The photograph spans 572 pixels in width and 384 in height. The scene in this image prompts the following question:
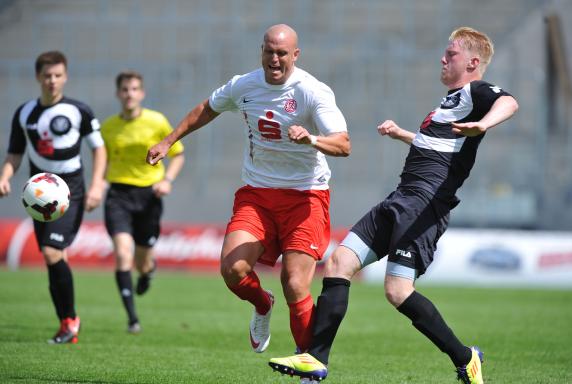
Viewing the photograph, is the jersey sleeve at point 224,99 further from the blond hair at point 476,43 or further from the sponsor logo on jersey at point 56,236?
the sponsor logo on jersey at point 56,236

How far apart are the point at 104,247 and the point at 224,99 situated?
13.1 m

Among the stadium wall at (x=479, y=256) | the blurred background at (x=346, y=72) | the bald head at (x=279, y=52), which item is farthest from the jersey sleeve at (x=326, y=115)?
the blurred background at (x=346, y=72)

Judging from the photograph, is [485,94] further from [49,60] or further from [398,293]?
[49,60]

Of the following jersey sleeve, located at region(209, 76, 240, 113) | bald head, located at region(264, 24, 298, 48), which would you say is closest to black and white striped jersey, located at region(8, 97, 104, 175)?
jersey sleeve, located at region(209, 76, 240, 113)

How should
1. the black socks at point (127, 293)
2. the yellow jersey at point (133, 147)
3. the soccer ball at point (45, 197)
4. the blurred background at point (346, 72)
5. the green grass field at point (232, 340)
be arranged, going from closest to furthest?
the green grass field at point (232, 340), the soccer ball at point (45, 197), the black socks at point (127, 293), the yellow jersey at point (133, 147), the blurred background at point (346, 72)

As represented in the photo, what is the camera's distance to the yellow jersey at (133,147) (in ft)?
34.2

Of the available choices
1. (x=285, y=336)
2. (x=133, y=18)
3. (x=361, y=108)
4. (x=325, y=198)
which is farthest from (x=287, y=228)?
(x=133, y=18)

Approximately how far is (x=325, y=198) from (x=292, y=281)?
0.79 m

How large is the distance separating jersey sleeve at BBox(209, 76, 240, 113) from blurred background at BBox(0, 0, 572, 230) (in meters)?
14.2

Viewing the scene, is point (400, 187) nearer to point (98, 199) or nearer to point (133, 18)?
point (98, 199)

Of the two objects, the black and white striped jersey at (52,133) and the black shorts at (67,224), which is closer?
the black shorts at (67,224)

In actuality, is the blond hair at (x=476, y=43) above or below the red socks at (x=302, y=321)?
above

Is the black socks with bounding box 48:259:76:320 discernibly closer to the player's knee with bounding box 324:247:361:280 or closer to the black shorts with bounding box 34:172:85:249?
the black shorts with bounding box 34:172:85:249

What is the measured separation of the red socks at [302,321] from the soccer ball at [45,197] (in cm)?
246
